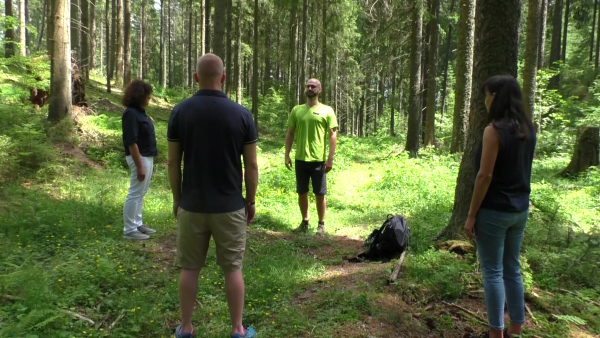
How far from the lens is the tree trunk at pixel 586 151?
1053 centimetres

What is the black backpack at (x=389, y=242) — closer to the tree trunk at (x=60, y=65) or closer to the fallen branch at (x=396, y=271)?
the fallen branch at (x=396, y=271)

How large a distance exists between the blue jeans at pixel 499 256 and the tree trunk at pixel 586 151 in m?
9.38

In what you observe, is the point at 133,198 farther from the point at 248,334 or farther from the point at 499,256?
the point at 499,256

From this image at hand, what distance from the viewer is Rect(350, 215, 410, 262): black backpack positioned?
4.93 metres

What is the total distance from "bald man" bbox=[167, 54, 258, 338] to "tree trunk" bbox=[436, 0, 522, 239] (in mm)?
2618

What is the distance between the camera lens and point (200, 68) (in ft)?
9.70

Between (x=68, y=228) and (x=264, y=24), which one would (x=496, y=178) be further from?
(x=264, y=24)

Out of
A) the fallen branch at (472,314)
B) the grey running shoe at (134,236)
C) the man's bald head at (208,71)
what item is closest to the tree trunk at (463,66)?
the fallen branch at (472,314)

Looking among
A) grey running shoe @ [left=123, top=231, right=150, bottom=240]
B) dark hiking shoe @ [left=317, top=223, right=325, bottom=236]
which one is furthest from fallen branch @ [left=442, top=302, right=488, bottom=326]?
grey running shoe @ [left=123, top=231, right=150, bottom=240]

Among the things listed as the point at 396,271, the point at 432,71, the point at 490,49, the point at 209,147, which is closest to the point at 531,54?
the point at 432,71

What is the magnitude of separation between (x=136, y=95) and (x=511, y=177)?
4.39m

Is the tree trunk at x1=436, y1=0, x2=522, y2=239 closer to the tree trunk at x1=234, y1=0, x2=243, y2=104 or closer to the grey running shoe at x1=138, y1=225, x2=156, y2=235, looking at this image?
the grey running shoe at x1=138, y1=225, x2=156, y2=235

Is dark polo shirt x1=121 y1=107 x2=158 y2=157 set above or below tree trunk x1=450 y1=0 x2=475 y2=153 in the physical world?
below

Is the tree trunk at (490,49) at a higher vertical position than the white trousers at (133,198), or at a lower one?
higher
